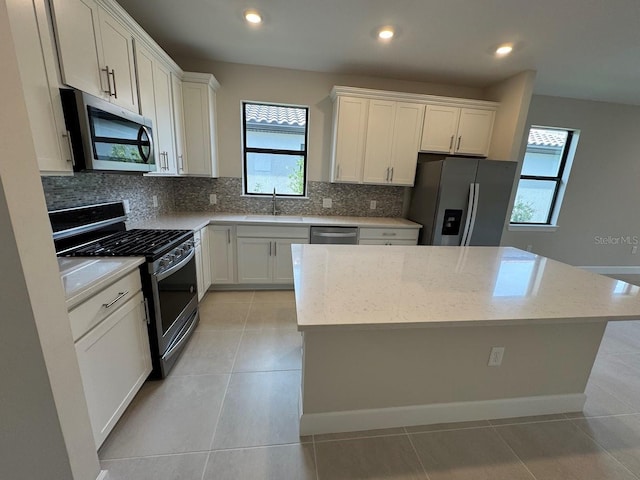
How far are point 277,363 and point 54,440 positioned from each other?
1.25m

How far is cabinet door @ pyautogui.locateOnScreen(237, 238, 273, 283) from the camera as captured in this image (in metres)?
3.06

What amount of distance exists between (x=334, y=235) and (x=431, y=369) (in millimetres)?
1895

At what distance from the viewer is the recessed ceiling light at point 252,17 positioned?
83.5 inches

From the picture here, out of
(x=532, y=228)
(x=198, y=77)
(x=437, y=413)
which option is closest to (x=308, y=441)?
(x=437, y=413)

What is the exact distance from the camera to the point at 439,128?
3.26 m

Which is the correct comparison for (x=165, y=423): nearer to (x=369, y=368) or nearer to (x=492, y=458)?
(x=369, y=368)

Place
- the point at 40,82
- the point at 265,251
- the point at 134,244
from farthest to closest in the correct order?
the point at 265,251 < the point at 134,244 < the point at 40,82

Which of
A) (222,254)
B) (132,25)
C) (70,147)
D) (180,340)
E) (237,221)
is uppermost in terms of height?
(132,25)

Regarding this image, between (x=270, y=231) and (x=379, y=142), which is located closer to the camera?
(x=270, y=231)

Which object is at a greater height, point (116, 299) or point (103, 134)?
point (103, 134)

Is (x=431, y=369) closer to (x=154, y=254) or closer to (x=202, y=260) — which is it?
(x=154, y=254)

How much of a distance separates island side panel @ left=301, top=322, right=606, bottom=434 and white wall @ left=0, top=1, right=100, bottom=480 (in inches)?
37.8

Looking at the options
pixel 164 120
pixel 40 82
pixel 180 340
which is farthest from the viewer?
pixel 164 120

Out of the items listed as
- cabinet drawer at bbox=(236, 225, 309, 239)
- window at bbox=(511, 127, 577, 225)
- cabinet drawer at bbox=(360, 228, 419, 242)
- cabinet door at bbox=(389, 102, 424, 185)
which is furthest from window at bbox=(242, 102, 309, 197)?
window at bbox=(511, 127, 577, 225)
